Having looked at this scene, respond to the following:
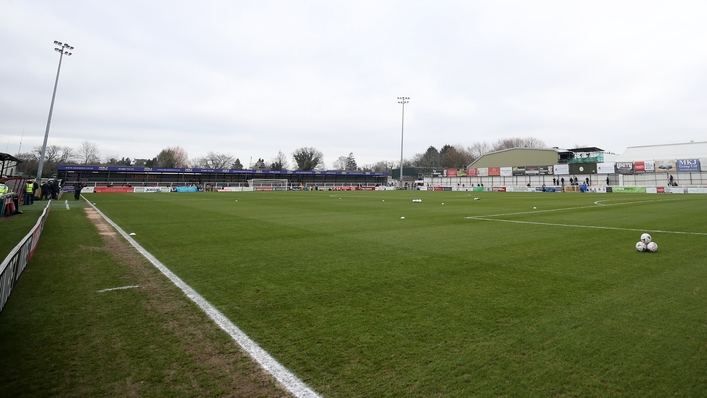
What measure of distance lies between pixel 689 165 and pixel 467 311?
2556 inches

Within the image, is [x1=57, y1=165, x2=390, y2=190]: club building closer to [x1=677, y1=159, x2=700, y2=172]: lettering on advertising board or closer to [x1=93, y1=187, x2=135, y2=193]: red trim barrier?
[x1=93, y1=187, x2=135, y2=193]: red trim barrier

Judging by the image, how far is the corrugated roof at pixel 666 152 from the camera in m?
57.6

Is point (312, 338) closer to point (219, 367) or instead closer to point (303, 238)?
point (219, 367)

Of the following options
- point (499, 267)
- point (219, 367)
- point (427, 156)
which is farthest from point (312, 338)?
point (427, 156)

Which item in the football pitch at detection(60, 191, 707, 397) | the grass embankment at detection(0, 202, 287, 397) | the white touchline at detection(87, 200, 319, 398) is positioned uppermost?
the football pitch at detection(60, 191, 707, 397)

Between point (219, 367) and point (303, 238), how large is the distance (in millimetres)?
7725

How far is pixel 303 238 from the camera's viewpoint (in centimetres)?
1104

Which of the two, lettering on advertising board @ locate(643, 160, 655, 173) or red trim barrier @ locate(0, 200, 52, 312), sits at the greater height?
lettering on advertising board @ locate(643, 160, 655, 173)

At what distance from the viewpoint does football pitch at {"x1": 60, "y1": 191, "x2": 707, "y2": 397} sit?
3.12 meters

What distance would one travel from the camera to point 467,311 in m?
4.70

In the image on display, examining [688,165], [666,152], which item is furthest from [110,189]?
[666,152]

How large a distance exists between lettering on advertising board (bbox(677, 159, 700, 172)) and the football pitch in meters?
54.8

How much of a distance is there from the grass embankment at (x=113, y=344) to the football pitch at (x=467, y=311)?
17.8 inches

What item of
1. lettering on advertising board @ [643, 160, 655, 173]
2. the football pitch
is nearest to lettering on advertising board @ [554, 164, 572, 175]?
lettering on advertising board @ [643, 160, 655, 173]
